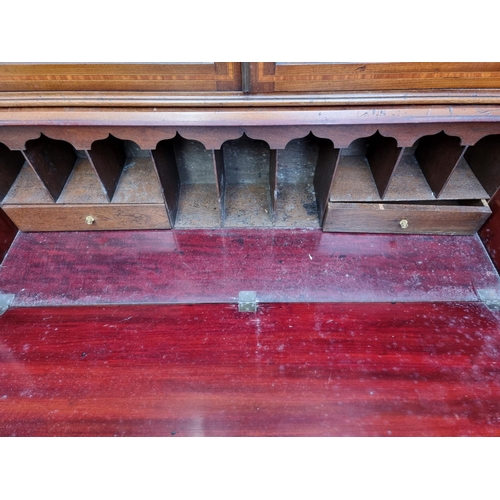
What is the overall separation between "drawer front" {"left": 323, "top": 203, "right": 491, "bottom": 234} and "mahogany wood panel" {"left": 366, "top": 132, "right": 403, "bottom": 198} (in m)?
0.08

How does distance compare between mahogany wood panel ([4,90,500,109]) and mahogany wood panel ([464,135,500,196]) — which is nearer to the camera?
mahogany wood panel ([4,90,500,109])

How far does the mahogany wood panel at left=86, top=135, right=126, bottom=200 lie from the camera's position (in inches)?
45.0

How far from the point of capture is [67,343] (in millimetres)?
1062

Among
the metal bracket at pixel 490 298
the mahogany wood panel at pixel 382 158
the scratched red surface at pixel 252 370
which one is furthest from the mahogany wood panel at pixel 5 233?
the metal bracket at pixel 490 298

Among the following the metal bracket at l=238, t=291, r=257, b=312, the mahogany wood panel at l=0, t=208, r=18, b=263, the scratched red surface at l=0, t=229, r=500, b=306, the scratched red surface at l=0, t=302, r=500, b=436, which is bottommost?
Result: the scratched red surface at l=0, t=302, r=500, b=436

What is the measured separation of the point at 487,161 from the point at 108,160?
1291mm

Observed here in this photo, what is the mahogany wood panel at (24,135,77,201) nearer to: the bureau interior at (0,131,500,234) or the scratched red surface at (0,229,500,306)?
the bureau interior at (0,131,500,234)

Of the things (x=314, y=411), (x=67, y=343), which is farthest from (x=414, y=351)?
(x=67, y=343)

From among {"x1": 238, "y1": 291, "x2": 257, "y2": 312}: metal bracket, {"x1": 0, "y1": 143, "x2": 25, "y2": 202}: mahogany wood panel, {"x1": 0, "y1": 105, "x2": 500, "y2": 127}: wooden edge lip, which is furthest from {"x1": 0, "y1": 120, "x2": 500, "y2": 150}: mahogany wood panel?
{"x1": 238, "y1": 291, "x2": 257, "y2": 312}: metal bracket

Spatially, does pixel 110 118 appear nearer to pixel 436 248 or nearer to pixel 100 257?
pixel 100 257

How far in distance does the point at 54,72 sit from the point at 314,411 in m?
1.10

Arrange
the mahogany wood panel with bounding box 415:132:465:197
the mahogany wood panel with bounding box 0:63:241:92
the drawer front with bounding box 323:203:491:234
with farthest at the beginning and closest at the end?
the drawer front with bounding box 323:203:491:234
the mahogany wood panel with bounding box 415:132:465:197
the mahogany wood panel with bounding box 0:63:241:92

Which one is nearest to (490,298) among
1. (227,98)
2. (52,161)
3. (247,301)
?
(247,301)

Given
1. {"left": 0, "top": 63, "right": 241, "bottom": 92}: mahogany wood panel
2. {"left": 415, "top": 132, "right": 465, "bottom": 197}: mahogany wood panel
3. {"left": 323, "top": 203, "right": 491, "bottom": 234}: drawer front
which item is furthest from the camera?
{"left": 323, "top": 203, "right": 491, "bottom": 234}: drawer front
